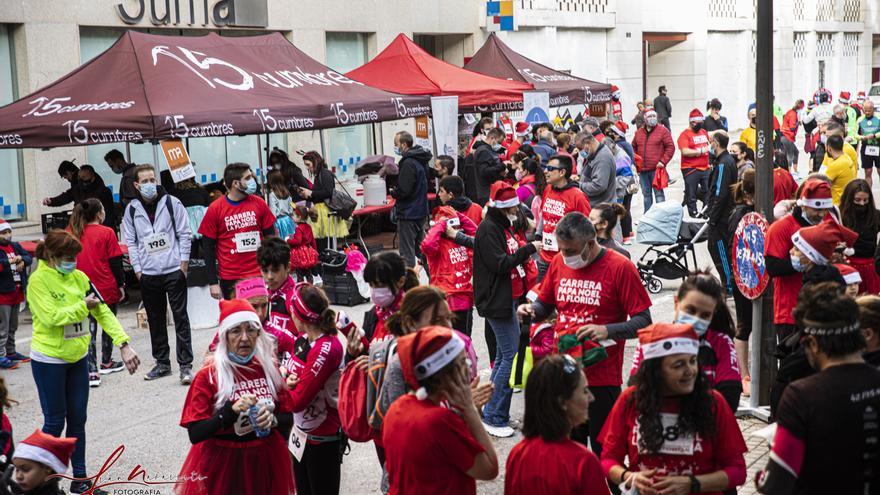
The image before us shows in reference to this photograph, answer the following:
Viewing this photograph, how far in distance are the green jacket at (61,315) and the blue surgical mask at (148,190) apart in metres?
2.43

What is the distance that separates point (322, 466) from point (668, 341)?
7.35ft

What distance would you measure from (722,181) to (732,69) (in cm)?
3343

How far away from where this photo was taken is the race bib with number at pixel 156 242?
10023 millimetres

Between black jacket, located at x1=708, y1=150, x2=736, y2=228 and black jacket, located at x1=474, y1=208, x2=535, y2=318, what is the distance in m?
3.39

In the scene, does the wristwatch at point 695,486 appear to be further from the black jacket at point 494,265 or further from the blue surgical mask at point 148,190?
the blue surgical mask at point 148,190

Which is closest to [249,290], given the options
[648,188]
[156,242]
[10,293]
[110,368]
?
[156,242]

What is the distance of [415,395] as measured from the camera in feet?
13.6

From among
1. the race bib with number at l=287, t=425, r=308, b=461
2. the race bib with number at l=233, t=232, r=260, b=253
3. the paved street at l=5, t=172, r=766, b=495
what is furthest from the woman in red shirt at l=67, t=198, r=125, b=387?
the race bib with number at l=287, t=425, r=308, b=461

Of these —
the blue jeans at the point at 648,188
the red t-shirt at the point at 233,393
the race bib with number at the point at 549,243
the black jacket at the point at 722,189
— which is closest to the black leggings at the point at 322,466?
the red t-shirt at the point at 233,393

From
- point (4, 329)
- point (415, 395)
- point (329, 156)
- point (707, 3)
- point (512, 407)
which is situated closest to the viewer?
point (415, 395)

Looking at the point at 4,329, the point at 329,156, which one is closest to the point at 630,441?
the point at 4,329

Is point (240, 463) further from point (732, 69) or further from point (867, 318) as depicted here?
point (732, 69)

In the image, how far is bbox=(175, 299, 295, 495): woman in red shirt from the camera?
→ 16.6 ft

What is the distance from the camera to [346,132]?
78.4 feet
